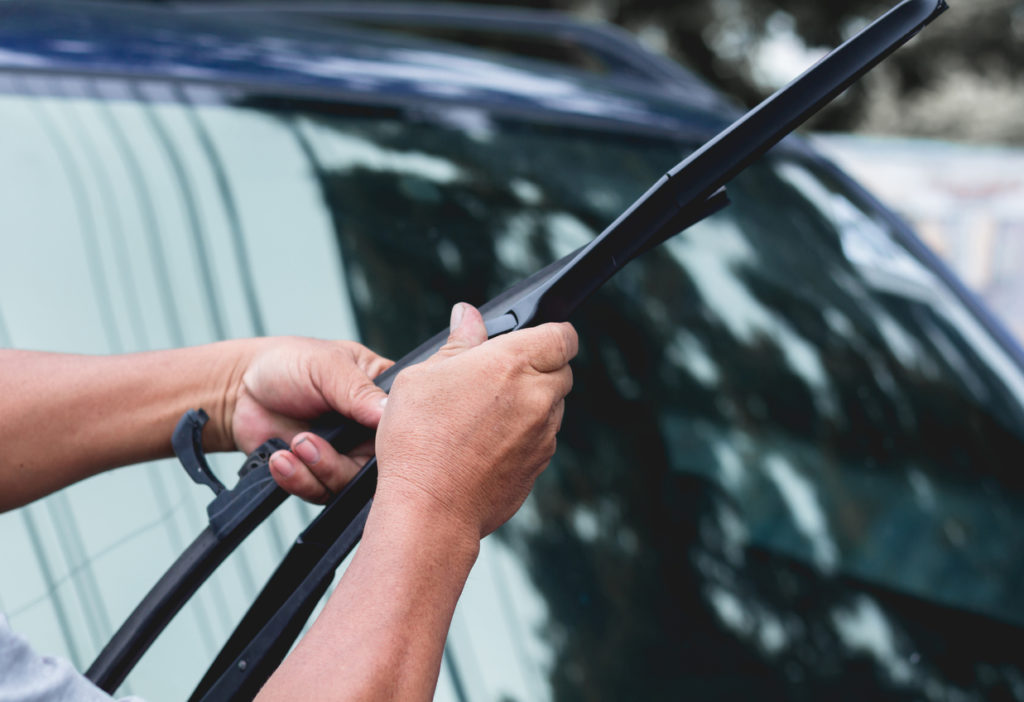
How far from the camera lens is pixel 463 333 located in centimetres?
89

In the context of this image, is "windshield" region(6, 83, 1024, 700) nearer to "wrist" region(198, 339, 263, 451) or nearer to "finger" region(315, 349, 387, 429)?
"wrist" region(198, 339, 263, 451)

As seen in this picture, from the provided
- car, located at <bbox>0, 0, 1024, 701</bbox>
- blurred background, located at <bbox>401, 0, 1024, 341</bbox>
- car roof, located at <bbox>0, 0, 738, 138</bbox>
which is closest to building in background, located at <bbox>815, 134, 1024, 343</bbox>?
blurred background, located at <bbox>401, 0, 1024, 341</bbox>

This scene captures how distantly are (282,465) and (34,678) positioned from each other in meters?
0.27

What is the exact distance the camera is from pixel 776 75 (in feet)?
51.5

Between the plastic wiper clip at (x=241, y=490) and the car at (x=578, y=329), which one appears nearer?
the plastic wiper clip at (x=241, y=490)

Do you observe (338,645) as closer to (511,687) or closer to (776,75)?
(511,687)

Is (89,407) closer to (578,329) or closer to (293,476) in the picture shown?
(293,476)

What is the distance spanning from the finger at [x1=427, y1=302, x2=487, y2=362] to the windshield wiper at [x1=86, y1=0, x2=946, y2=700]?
0.01 metres

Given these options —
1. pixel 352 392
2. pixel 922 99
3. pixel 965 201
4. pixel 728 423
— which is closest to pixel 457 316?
pixel 352 392

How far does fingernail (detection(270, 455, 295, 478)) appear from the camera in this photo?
0.92 metres

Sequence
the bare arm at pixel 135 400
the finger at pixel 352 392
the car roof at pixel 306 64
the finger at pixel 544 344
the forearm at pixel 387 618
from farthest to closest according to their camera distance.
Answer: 1. the car roof at pixel 306 64
2. the bare arm at pixel 135 400
3. the finger at pixel 352 392
4. the finger at pixel 544 344
5. the forearm at pixel 387 618

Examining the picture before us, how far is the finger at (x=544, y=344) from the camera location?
84 centimetres

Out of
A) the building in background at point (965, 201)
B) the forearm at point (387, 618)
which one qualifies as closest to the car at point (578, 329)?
the forearm at point (387, 618)

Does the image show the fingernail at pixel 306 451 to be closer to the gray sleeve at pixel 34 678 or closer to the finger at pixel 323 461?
the finger at pixel 323 461
